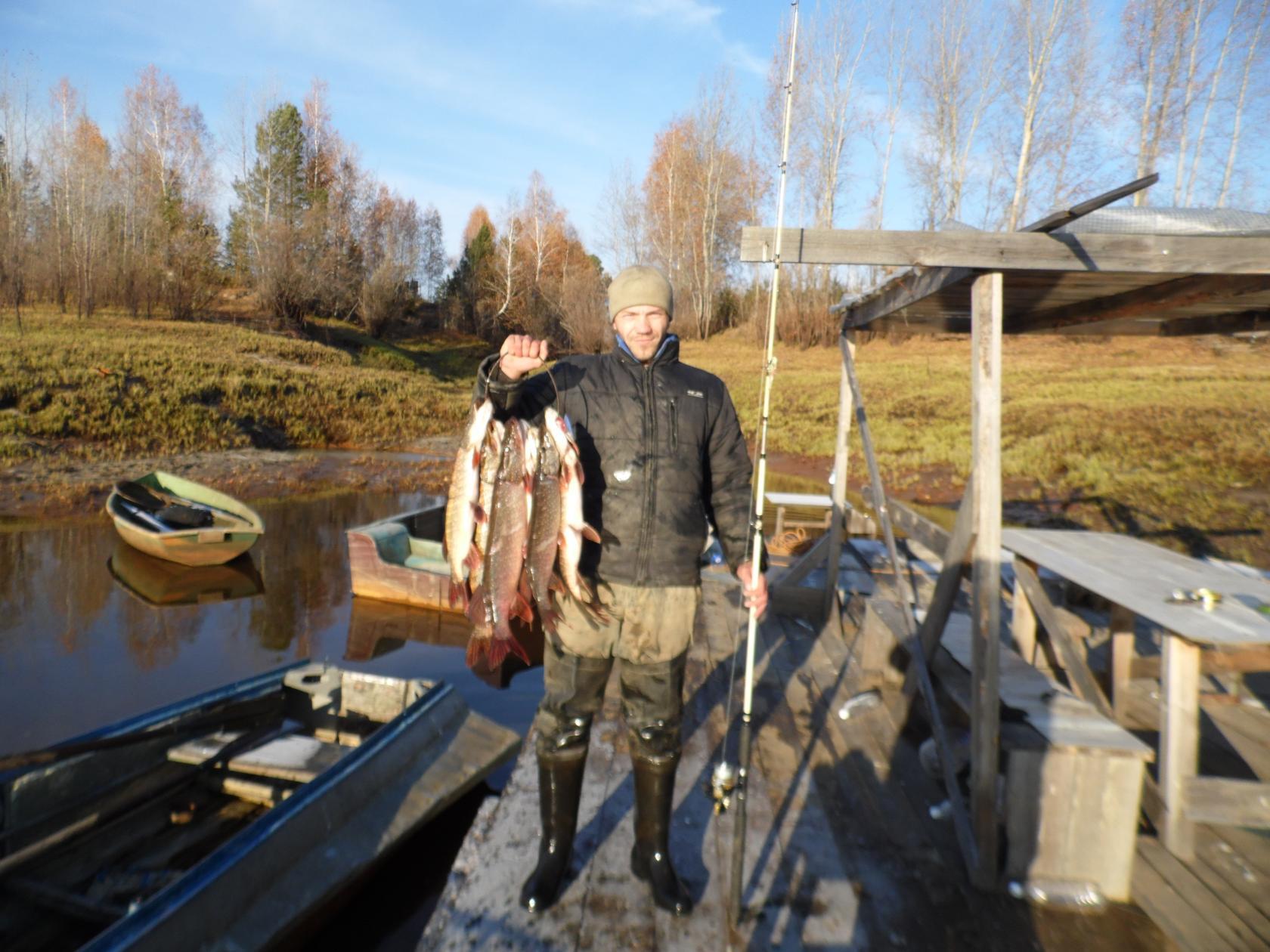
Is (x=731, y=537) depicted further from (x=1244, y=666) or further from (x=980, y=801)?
(x=1244, y=666)

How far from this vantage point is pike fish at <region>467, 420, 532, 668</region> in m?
3.01

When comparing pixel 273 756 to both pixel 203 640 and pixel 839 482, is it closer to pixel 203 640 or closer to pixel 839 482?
pixel 839 482

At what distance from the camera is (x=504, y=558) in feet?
10.00

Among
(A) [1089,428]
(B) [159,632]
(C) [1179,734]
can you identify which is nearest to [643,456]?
(C) [1179,734]

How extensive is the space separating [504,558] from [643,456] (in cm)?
68

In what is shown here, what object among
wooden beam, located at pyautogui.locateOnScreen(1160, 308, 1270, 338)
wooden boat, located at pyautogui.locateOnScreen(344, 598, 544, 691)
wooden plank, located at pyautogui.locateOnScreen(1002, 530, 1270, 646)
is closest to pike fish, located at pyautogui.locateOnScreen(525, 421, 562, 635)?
wooden plank, located at pyautogui.locateOnScreen(1002, 530, 1270, 646)

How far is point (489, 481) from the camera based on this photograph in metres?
3.02

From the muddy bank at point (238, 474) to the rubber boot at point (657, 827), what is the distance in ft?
53.5

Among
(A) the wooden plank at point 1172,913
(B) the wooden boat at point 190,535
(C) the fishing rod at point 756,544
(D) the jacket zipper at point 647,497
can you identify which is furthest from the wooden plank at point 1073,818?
(B) the wooden boat at point 190,535

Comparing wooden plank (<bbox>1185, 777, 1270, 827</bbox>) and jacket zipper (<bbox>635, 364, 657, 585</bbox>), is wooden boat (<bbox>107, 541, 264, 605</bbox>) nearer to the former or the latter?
jacket zipper (<bbox>635, 364, 657, 585</bbox>)

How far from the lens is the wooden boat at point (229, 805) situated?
12.5 feet

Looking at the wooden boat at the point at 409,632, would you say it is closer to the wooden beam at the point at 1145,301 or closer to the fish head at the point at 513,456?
the wooden beam at the point at 1145,301

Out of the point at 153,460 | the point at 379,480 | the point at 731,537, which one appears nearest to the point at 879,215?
the point at 379,480

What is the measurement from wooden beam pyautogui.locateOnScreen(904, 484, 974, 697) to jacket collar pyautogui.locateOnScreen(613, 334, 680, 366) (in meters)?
1.52
